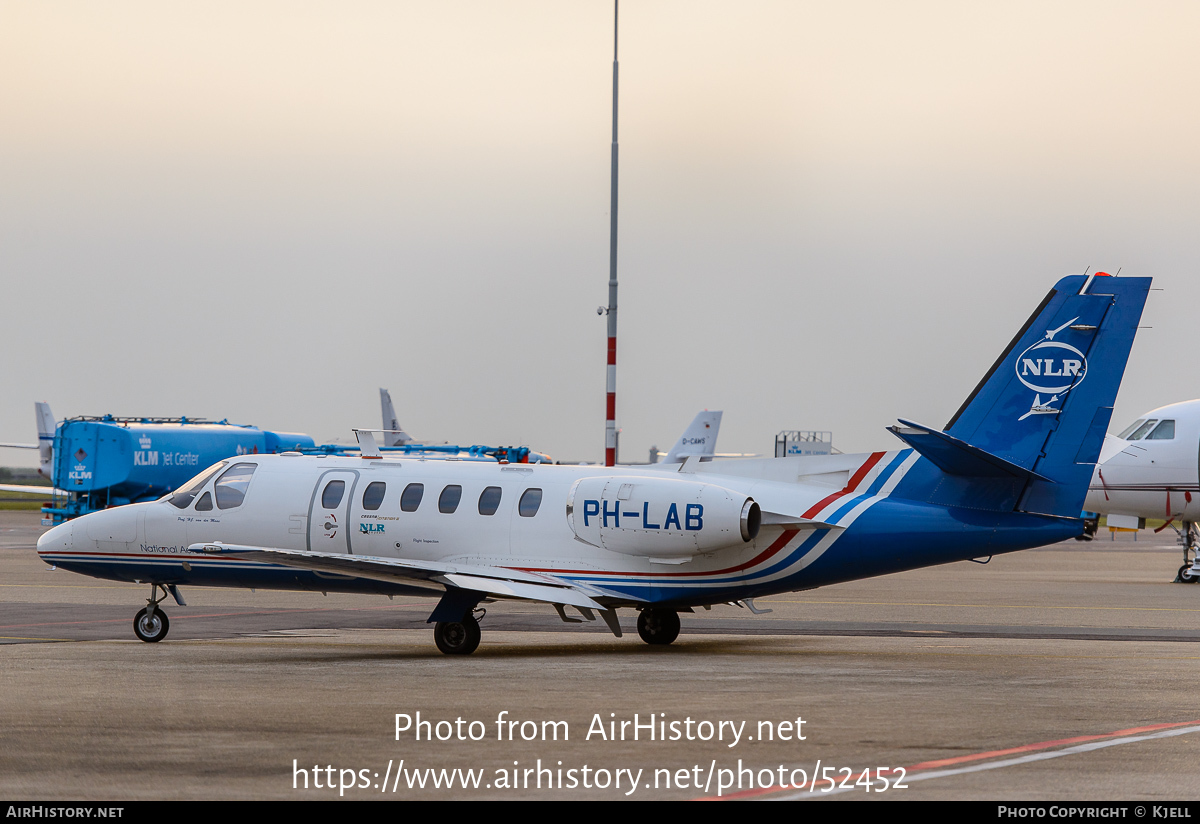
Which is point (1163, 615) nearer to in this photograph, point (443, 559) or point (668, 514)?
point (668, 514)

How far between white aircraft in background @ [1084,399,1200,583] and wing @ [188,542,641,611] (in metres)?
22.6

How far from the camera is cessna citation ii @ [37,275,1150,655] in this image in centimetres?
1875

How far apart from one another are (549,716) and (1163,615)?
726 inches

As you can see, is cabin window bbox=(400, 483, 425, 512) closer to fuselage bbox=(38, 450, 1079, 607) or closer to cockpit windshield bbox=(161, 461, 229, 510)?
fuselage bbox=(38, 450, 1079, 607)

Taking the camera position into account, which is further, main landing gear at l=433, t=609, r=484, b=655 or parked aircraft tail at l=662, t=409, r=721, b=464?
parked aircraft tail at l=662, t=409, r=721, b=464

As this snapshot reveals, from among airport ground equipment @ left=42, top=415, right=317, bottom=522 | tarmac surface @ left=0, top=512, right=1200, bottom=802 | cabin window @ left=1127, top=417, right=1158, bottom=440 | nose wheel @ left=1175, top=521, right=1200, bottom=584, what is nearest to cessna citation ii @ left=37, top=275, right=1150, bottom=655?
tarmac surface @ left=0, top=512, right=1200, bottom=802

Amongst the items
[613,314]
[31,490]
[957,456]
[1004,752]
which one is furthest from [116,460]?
[1004,752]

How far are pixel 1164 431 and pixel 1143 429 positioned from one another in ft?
2.09

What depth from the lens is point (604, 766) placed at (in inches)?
412

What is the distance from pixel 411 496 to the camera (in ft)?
68.1

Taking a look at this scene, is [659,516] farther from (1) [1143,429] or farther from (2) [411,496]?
(1) [1143,429]

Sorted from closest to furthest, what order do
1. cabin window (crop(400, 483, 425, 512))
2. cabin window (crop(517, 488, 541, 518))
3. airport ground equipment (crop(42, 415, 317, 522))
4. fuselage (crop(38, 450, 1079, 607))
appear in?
fuselage (crop(38, 450, 1079, 607)), cabin window (crop(517, 488, 541, 518)), cabin window (crop(400, 483, 425, 512)), airport ground equipment (crop(42, 415, 317, 522))

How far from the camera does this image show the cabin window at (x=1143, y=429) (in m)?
38.9

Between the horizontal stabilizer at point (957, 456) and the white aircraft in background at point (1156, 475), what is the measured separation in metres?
20.3
